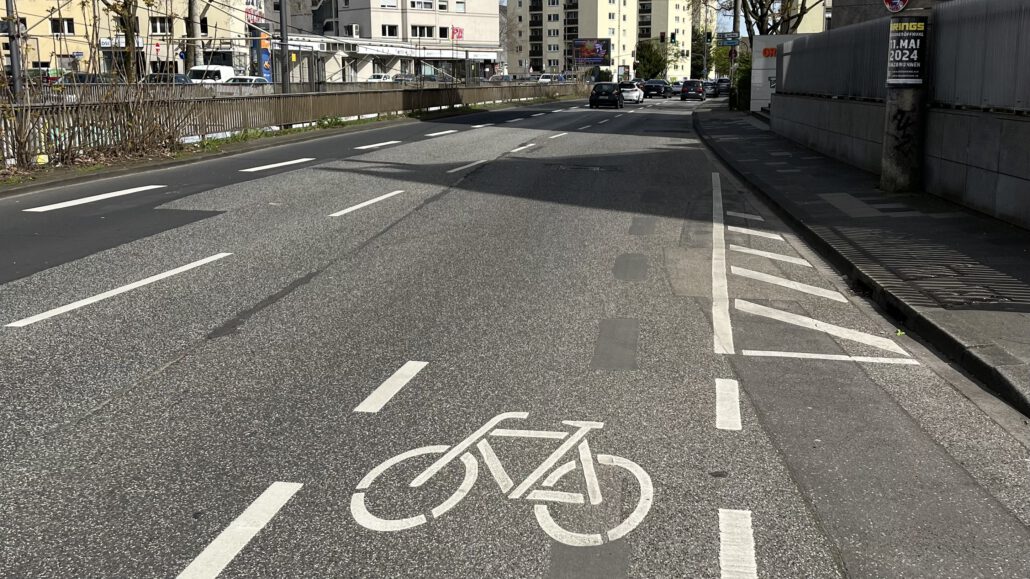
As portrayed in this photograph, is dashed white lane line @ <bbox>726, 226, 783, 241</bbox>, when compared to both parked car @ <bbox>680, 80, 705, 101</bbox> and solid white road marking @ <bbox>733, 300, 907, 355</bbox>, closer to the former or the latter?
solid white road marking @ <bbox>733, 300, 907, 355</bbox>

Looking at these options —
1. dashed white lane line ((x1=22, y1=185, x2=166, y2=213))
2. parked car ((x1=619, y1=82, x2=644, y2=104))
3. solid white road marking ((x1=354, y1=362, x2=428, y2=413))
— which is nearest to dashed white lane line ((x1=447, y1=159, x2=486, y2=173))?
dashed white lane line ((x1=22, y1=185, x2=166, y2=213))

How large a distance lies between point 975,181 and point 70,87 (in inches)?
631

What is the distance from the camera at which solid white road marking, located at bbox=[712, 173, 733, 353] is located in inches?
293

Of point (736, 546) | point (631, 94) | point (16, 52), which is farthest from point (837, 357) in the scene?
point (631, 94)

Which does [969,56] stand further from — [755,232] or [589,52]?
[589,52]

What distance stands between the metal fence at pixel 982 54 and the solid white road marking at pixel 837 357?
5719mm

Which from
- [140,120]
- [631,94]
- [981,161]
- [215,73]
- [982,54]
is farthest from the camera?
[631,94]

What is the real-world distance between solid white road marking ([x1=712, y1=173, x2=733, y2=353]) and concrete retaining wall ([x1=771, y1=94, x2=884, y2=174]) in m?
5.38

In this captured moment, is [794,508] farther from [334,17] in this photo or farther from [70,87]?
[334,17]

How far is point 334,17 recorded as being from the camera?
371ft

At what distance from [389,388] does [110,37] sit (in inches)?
755

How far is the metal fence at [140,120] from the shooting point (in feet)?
60.2

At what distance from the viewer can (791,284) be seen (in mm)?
9672

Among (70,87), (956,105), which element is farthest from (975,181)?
(70,87)
